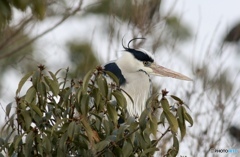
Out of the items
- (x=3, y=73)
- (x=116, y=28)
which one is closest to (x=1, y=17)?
(x=116, y=28)

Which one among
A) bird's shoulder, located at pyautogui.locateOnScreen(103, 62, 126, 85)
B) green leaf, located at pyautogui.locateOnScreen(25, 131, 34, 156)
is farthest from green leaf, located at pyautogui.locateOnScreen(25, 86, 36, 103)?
bird's shoulder, located at pyautogui.locateOnScreen(103, 62, 126, 85)

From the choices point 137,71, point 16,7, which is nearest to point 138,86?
point 137,71

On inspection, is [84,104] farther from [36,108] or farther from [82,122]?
[36,108]

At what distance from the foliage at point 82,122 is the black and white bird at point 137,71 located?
1864 mm

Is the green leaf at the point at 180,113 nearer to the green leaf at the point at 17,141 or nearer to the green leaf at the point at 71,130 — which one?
the green leaf at the point at 71,130

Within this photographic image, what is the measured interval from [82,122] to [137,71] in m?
2.25

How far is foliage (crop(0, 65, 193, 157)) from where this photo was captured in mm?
3604

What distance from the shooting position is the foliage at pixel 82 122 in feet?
11.8

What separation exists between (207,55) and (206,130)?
70 cm

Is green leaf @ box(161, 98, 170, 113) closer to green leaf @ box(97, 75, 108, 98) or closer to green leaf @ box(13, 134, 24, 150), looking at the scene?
green leaf @ box(97, 75, 108, 98)

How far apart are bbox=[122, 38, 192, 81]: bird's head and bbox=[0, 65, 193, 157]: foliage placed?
6.22 feet

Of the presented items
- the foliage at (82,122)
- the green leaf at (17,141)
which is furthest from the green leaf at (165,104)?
the green leaf at (17,141)

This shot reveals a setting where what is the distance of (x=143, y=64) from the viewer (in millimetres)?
5820

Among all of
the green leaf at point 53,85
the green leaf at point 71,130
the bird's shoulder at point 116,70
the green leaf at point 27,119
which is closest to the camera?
the green leaf at point 71,130
